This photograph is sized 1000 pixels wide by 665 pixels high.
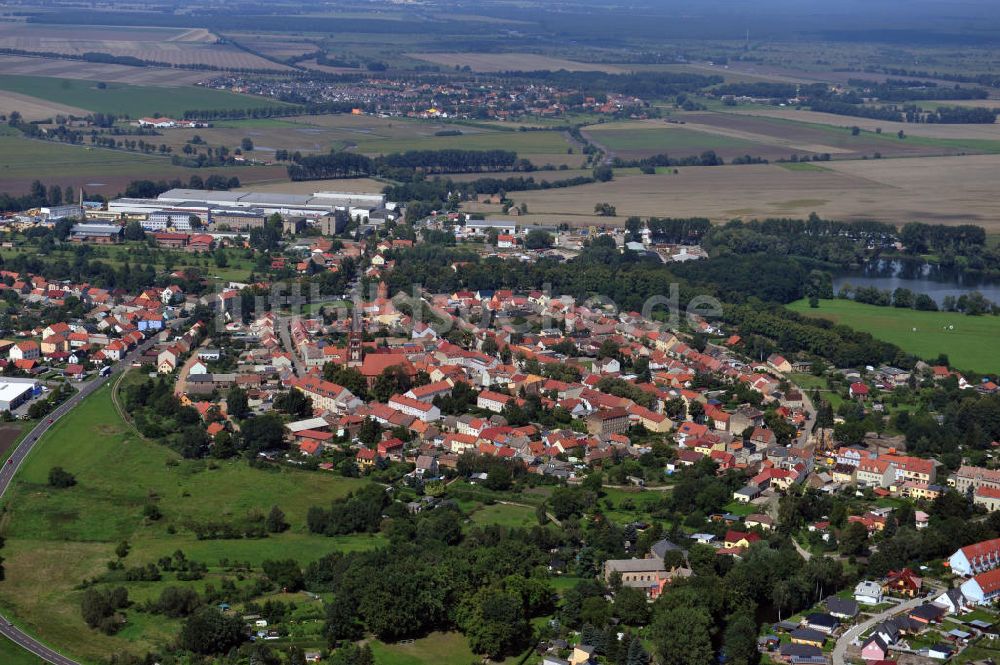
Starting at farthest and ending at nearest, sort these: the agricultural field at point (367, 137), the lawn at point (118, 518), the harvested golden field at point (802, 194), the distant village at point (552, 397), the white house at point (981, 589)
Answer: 1. the agricultural field at point (367, 137)
2. the harvested golden field at point (802, 194)
3. the distant village at point (552, 397)
4. the white house at point (981, 589)
5. the lawn at point (118, 518)

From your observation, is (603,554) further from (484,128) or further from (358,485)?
(484,128)

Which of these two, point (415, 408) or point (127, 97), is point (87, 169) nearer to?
point (127, 97)

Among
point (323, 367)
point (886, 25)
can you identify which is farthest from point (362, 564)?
point (886, 25)

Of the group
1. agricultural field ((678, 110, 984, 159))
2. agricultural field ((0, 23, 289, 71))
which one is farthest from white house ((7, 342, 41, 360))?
agricultural field ((0, 23, 289, 71))

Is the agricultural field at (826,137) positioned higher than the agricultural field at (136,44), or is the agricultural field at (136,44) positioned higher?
the agricultural field at (136,44)

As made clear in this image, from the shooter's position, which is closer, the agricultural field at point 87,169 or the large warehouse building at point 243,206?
the large warehouse building at point 243,206

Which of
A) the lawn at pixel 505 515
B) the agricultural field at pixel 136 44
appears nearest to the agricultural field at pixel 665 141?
the agricultural field at pixel 136 44

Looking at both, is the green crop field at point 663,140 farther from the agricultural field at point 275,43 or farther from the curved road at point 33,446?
the curved road at point 33,446
